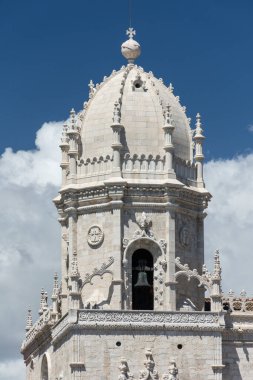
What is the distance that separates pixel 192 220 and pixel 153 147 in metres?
4.13

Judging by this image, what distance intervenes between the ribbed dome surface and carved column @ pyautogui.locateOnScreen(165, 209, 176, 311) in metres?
3.46

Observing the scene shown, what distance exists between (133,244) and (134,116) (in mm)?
6480

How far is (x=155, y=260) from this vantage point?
94938 mm

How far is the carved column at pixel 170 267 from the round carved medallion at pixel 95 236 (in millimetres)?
3283

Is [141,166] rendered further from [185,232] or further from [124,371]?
[124,371]

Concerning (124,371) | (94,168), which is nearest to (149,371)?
(124,371)

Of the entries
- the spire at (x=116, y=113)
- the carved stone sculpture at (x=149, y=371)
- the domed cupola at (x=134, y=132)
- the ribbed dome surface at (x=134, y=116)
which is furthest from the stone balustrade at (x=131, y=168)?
the carved stone sculpture at (x=149, y=371)

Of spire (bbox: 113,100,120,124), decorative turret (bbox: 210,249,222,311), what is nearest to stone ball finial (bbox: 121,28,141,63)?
spire (bbox: 113,100,120,124)

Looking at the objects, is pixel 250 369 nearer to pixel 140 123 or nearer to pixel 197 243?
pixel 197 243

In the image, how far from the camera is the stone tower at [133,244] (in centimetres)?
9256

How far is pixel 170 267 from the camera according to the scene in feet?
310

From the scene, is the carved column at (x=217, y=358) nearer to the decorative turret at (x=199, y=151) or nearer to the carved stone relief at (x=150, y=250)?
the carved stone relief at (x=150, y=250)

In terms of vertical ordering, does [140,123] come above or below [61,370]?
above

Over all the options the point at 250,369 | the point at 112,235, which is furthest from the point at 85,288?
the point at 250,369
